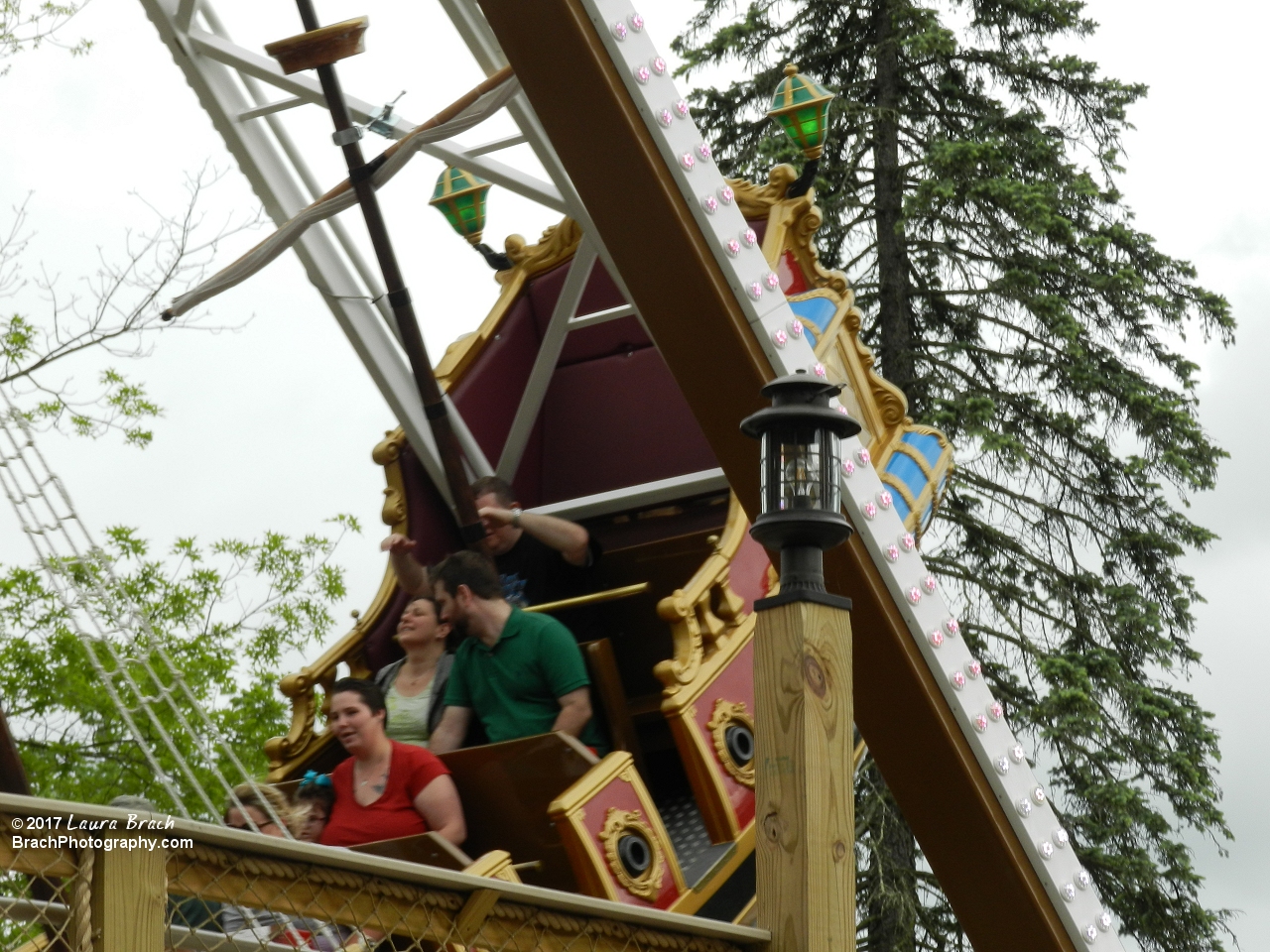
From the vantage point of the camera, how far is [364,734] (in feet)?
13.6

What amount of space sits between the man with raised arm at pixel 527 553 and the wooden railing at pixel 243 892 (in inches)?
95.8

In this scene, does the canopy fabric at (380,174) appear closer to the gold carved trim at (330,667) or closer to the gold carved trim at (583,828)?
the gold carved trim at (330,667)

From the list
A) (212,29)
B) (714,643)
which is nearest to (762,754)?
(714,643)

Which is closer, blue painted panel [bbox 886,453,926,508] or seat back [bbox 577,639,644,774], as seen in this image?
seat back [bbox 577,639,644,774]

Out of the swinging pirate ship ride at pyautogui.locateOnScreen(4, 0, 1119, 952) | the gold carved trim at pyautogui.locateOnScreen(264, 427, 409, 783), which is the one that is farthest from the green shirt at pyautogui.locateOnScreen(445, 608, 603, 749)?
the gold carved trim at pyautogui.locateOnScreen(264, 427, 409, 783)

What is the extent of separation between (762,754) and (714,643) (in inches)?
70.4

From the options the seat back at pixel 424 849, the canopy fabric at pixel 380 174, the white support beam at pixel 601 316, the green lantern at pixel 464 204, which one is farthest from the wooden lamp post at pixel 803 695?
the green lantern at pixel 464 204

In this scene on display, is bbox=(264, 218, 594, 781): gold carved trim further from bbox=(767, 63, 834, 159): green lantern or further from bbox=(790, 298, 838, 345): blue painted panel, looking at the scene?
bbox=(767, 63, 834, 159): green lantern

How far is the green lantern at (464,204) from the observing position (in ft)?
22.8

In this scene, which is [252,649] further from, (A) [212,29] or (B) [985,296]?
(A) [212,29]

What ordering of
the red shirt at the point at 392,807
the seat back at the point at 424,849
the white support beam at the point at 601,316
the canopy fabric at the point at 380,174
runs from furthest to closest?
1. the white support beam at the point at 601,316
2. the canopy fabric at the point at 380,174
3. the red shirt at the point at 392,807
4. the seat back at the point at 424,849

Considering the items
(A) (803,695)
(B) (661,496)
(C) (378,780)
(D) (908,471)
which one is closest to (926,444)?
(D) (908,471)

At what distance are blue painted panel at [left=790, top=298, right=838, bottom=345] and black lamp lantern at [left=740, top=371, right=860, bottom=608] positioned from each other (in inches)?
105

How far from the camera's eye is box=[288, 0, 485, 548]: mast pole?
5.22m
